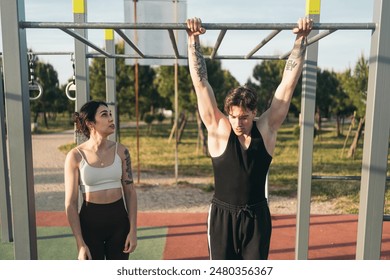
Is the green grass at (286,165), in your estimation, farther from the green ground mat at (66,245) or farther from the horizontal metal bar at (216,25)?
the horizontal metal bar at (216,25)

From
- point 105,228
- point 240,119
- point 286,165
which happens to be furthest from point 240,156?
point 286,165

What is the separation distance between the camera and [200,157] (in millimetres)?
12445

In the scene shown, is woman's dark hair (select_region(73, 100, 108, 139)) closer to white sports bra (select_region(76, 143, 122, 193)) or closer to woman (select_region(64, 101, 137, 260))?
woman (select_region(64, 101, 137, 260))

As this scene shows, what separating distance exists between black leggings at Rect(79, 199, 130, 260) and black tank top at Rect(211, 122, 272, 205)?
676 mm

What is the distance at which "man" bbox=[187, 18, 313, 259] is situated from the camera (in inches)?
74.6

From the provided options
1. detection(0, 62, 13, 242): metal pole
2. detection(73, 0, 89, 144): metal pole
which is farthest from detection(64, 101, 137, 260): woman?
detection(0, 62, 13, 242): metal pole

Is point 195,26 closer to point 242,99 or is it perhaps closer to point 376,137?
point 242,99

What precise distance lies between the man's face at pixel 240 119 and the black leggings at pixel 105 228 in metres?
0.87

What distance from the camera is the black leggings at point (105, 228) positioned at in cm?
210

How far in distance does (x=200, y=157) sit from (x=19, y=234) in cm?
1068

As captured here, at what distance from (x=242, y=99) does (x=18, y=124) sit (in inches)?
45.6

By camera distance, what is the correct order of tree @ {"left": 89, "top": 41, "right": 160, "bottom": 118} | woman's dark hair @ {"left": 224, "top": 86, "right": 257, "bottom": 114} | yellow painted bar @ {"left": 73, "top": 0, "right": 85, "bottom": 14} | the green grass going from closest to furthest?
1. woman's dark hair @ {"left": 224, "top": 86, "right": 257, "bottom": 114}
2. yellow painted bar @ {"left": 73, "top": 0, "right": 85, "bottom": 14}
3. the green grass
4. tree @ {"left": 89, "top": 41, "right": 160, "bottom": 118}

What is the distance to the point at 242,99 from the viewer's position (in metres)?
1.84
